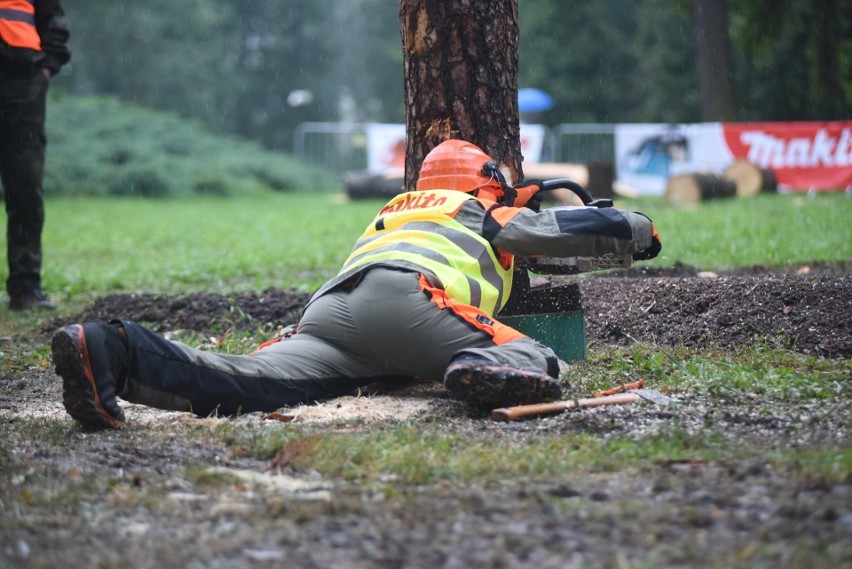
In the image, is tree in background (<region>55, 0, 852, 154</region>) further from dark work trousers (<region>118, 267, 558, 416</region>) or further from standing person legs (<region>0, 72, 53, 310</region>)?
dark work trousers (<region>118, 267, 558, 416</region>)

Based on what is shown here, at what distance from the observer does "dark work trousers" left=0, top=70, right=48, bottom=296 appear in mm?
7047

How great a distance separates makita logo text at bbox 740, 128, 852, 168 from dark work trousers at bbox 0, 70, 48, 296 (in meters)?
14.6

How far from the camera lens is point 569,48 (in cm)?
3725

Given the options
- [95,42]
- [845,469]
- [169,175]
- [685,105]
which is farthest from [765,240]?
[95,42]

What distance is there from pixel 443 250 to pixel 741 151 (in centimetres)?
1710

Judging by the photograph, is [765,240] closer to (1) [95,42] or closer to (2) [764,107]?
(2) [764,107]

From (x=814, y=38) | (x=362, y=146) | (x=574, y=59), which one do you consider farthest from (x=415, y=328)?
(x=574, y=59)

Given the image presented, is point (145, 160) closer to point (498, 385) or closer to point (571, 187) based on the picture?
point (571, 187)

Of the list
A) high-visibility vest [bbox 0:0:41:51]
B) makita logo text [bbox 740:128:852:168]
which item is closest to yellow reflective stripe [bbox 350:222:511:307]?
high-visibility vest [bbox 0:0:41:51]

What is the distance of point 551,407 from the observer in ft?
12.5

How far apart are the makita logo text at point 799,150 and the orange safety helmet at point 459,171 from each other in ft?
51.0

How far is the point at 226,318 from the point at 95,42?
33.1 metres

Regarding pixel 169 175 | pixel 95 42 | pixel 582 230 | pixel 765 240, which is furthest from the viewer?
pixel 95 42

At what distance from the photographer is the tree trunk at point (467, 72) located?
198 inches
